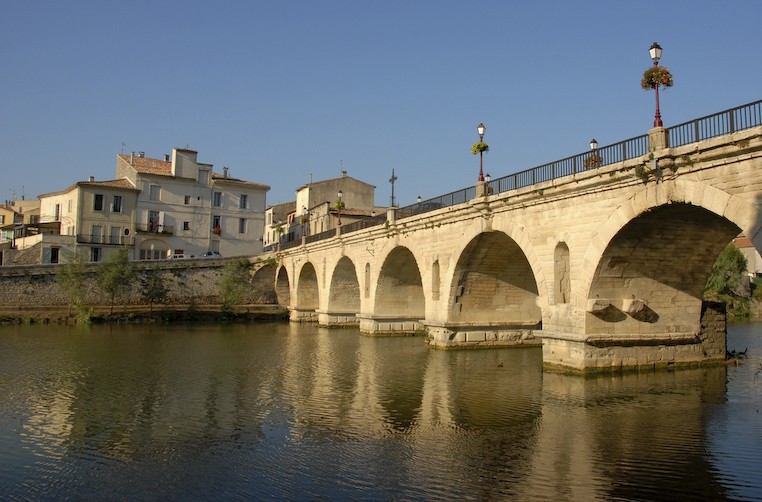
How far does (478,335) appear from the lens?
2750 cm

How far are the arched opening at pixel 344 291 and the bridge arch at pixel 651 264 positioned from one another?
78.9ft

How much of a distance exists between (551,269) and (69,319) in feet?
114

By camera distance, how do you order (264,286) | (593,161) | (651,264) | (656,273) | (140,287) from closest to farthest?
(593,161)
(651,264)
(656,273)
(140,287)
(264,286)

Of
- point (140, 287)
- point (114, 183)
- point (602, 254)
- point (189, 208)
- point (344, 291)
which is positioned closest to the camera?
point (602, 254)

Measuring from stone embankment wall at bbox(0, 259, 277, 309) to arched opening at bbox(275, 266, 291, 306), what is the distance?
57 centimetres

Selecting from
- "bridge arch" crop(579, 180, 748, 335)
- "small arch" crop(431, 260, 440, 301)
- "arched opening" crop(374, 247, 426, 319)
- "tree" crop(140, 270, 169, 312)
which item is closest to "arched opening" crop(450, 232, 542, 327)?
"small arch" crop(431, 260, 440, 301)

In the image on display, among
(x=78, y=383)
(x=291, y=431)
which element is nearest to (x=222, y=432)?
(x=291, y=431)

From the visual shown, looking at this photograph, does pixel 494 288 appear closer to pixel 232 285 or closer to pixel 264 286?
pixel 232 285

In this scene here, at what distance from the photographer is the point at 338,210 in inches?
2039

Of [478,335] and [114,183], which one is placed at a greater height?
[114,183]

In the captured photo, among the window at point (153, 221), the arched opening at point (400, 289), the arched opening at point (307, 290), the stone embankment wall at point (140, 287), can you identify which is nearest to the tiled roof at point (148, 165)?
the window at point (153, 221)

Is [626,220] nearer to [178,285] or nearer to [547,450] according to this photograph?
[547,450]

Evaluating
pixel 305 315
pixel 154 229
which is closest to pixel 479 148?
pixel 305 315

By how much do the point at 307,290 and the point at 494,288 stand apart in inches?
965
